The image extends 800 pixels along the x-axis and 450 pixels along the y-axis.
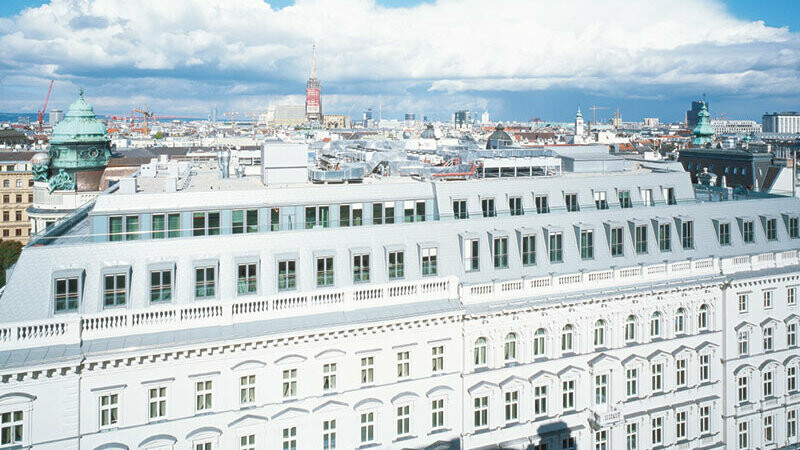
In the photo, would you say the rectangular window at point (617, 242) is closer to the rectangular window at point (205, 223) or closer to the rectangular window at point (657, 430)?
the rectangular window at point (657, 430)

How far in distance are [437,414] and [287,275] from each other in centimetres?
1157

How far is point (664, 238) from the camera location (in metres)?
48.1

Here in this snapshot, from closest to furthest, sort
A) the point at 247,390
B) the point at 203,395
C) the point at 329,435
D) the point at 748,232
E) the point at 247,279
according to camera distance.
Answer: the point at 203,395
the point at 247,390
the point at 329,435
the point at 247,279
the point at 748,232

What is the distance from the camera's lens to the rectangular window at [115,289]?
114 feet

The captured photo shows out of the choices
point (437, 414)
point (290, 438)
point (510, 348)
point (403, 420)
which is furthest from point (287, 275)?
point (510, 348)

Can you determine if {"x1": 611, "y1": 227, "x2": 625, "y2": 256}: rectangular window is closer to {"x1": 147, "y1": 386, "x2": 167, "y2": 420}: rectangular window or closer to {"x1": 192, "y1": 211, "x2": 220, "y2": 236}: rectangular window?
{"x1": 192, "y1": 211, "x2": 220, "y2": 236}: rectangular window

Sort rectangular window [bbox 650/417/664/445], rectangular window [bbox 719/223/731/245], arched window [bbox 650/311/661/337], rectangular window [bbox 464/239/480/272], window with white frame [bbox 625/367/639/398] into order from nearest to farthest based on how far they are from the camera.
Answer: rectangular window [bbox 464/239/480/272] → window with white frame [bbox 625/367/639/398] → arched window [bbox 650/311/661/337] → rectangular window [bbox 650/417/664/445] → rectangular window [bbox 719/223/731/245]

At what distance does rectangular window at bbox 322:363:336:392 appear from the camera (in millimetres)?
36928

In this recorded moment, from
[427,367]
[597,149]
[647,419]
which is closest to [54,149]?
[597,149]

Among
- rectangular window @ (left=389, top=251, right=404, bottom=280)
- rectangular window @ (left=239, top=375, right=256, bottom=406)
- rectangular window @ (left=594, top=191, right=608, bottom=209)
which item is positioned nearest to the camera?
rectangular window @ (left=239, top=375, right=256, bottom=406)

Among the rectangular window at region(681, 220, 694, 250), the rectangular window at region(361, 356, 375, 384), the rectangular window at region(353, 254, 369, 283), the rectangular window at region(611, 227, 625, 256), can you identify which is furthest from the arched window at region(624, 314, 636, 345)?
the rectangular window at region(353, 254, 369, 283)

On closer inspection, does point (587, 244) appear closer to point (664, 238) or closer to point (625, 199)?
point (664, 238)

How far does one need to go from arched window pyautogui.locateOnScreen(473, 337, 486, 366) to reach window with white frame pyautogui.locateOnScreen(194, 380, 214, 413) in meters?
14.8

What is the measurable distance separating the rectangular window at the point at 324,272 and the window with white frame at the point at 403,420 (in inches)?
312
